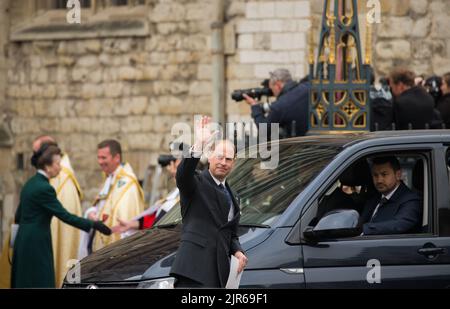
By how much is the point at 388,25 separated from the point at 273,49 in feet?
5.79

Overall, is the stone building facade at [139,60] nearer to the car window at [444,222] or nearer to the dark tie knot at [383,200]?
the dark tie knot at [383,200]

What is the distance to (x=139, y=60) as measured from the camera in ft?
61.4

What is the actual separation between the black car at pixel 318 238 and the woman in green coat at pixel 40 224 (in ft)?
9.89

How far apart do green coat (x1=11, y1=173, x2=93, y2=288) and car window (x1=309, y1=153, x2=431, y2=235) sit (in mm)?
3333

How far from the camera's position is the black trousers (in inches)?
271

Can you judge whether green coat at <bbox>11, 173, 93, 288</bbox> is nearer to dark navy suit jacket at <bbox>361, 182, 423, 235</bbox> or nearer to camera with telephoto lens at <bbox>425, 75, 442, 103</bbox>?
dark navy suit jacket at <bbox>361, 182, 423, 235</bbox>

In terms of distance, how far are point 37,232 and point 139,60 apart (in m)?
8.00

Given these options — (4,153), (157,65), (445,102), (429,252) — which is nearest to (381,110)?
(445,102)

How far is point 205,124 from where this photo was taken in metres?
6.86

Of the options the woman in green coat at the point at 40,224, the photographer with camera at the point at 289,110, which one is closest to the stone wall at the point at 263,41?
the photographer with camera at the point at 289,110

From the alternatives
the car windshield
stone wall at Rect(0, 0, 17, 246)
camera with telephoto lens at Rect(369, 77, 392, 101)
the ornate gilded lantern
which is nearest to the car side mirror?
the car windshield

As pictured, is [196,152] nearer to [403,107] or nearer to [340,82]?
[340,82]
